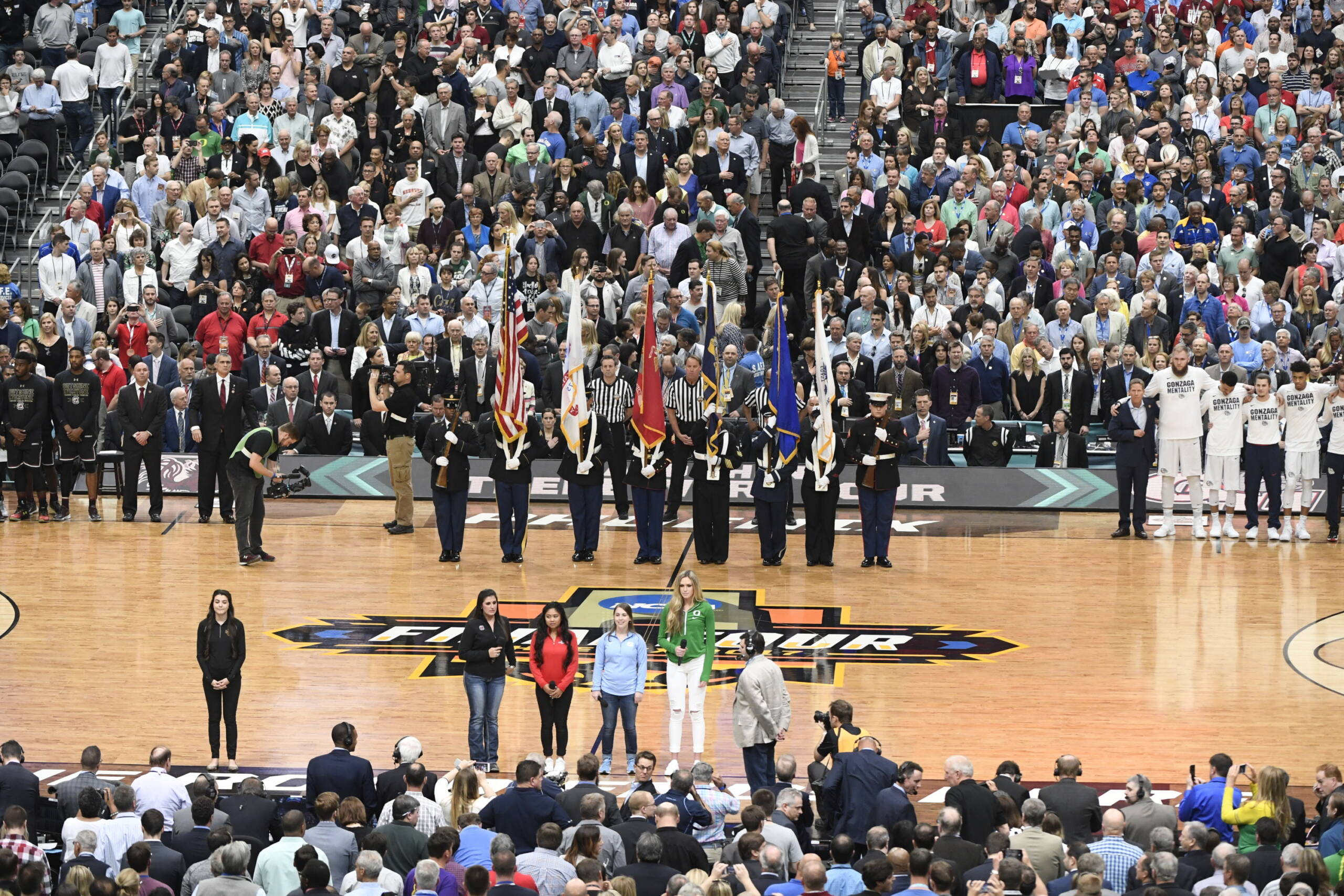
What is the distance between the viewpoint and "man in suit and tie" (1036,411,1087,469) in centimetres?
2366

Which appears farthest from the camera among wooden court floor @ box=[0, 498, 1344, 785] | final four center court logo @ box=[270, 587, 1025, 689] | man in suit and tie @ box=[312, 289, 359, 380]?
man in suit and tie @ box=[312, 289, 359, 380]

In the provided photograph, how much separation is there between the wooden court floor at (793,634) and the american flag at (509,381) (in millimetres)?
1491

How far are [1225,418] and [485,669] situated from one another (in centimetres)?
1022

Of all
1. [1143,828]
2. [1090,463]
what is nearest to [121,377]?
[1090,463]

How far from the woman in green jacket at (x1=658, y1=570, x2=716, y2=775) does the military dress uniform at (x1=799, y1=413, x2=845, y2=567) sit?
17.9 ft

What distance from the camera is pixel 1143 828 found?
41.2 feet

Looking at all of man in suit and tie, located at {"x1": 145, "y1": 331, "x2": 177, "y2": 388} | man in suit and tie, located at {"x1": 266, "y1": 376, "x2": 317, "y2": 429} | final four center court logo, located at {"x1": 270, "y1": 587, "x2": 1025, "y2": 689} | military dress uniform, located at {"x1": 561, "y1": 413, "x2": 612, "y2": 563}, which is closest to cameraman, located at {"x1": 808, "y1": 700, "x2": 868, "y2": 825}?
final four center court logo, located at {"x1": 270, "y1": 587, "x2": 1025, "y2": 689}

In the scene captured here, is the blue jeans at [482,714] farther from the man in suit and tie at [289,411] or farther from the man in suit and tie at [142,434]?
the man in suit and tie at [289,411]

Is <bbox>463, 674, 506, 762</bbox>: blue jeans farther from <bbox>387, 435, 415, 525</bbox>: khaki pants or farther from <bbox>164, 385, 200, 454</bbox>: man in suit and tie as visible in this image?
<bbox>164, 385, 200, 454</bbox>: man in suit and tie

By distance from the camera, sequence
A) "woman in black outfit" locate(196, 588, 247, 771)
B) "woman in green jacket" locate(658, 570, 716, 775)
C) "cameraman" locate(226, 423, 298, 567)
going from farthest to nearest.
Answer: "cameraman" locate(226, 423, 298, 567) < "woman in green jacket" locate(658, 570, 716, 775) < "woman in black outfit" locate(196, 588, 247, 771)

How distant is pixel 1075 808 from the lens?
41.8 ft

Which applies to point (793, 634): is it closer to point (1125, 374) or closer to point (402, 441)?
point (402, 441)

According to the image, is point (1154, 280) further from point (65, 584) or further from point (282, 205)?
point (65, 584)

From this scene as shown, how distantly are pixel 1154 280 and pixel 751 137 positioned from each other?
602 centimetres
